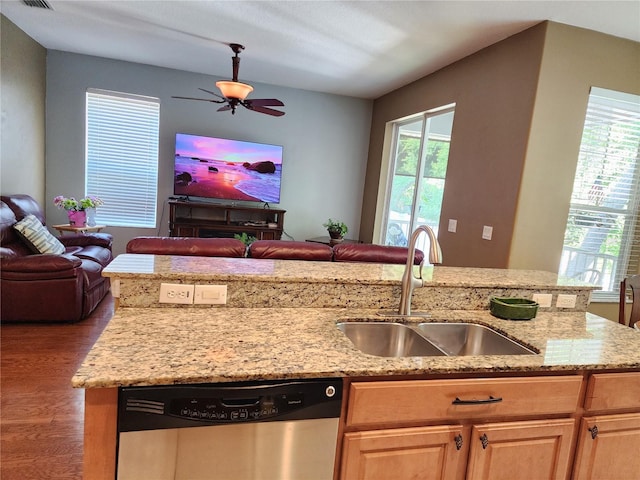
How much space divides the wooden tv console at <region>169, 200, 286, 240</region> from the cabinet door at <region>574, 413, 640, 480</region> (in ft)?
14.6

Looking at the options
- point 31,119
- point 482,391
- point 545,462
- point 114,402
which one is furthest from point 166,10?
point 545,462

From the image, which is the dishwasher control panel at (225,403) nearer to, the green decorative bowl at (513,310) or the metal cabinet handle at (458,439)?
the metal cabinet handle at (458,439)

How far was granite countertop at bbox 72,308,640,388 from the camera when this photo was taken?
0.99 m

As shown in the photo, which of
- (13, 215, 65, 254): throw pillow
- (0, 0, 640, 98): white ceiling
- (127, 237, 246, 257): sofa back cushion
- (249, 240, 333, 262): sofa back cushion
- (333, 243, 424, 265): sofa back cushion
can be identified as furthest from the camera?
(13, 215, 65, 254): throw pillow

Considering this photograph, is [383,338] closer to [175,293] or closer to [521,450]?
[521,450]

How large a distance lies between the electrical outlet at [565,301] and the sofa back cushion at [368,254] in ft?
3.09

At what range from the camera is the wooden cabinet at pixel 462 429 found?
1119 millimetres

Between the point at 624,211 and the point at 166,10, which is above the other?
the point at 166,10

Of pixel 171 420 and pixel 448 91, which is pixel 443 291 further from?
pixel 448 91

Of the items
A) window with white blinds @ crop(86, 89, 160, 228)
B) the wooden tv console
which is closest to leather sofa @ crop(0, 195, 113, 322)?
the wooden tv console

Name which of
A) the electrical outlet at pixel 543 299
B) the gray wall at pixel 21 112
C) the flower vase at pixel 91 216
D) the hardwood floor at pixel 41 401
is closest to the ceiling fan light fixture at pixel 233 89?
the gray wall at pixel 21 112

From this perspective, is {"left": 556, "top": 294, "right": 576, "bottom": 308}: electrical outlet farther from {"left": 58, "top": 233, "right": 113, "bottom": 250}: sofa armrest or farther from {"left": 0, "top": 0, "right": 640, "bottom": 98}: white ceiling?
{"left": 58, "top": 233, "right": 113, "bottom": 250}: sofa armrest

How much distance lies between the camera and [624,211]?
3.39 metres

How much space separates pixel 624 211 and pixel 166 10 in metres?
4.38
